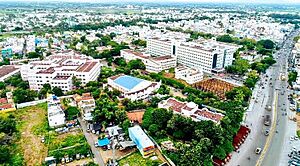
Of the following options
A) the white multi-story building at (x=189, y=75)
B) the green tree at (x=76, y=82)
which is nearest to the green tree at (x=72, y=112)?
the green tree at (x=76, y=82)

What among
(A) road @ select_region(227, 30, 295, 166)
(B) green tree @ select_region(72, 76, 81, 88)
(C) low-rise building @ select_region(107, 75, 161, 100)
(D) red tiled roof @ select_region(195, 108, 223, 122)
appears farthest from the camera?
(B) green tree @ select_region(72, 76, 81, 88)

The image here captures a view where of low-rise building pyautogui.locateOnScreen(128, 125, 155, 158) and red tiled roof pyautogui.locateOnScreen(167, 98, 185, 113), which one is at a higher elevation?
red tiled roof pyautogui.locateOnScreen(167, 98, 185, 113)

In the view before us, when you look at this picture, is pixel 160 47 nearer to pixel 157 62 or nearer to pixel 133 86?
pixel 157 62

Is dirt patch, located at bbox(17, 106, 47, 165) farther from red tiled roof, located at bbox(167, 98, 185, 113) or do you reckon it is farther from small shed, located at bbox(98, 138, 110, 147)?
red tiled roof, located at bbox(167, 98, 185, 113)

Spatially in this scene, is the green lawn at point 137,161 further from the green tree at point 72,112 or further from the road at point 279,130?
the green tree at point 72,112

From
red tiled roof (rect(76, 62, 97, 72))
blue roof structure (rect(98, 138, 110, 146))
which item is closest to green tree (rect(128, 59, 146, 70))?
red tiled roof (rect(76, 62, 97, 72))

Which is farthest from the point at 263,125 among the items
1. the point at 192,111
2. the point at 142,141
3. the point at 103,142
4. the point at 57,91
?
the point at 57,91

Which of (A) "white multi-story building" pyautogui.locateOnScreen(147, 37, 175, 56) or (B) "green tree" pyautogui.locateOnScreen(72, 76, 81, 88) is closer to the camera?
(B) "green tree" pyautogui.locateOnScreen(72, 76, 81, 88)
